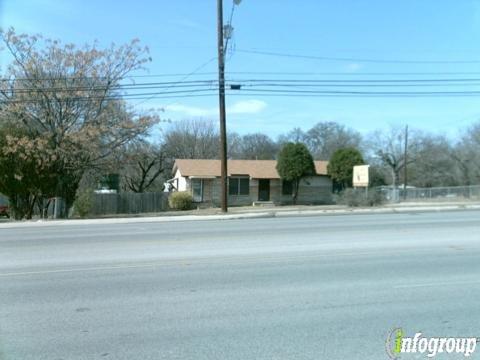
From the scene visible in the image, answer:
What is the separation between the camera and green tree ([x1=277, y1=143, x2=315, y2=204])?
41469 millimetres

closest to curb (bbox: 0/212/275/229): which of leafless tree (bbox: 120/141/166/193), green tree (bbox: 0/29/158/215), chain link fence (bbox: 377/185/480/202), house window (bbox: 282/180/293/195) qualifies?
green tree (bbox: 0/29/158/215)

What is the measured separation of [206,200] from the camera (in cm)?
4188

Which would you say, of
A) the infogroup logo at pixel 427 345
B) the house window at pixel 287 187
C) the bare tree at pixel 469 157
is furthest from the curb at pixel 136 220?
the bare tree at pixel 469 157

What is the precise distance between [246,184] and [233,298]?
3635cm

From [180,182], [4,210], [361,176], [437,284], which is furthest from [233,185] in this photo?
[437,284]

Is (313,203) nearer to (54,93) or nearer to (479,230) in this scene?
(54,93)

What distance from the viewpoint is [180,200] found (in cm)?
3675

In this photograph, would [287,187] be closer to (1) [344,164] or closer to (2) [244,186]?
(2) [244,186]

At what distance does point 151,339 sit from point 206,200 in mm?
36498

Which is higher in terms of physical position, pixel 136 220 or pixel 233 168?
pixel 233 168

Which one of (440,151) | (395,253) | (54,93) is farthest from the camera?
(440,151)

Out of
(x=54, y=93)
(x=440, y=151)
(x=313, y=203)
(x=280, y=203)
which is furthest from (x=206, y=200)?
(x=440, y=151)

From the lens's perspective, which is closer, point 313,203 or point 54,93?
point 54,93

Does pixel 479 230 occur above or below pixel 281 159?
below
